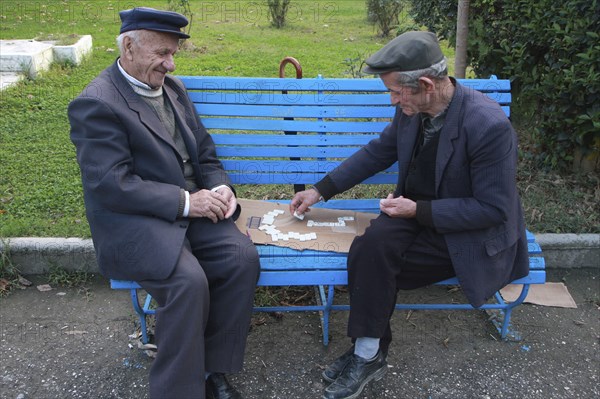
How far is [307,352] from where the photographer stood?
3238 mm

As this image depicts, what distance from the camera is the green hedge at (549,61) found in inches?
151

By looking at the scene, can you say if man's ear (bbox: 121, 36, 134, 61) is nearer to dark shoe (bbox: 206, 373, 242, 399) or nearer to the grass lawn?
the grass lawn

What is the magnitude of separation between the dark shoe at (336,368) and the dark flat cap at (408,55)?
142cm

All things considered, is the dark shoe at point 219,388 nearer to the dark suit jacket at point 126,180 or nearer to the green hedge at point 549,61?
the dark suit jacket at point 126,180

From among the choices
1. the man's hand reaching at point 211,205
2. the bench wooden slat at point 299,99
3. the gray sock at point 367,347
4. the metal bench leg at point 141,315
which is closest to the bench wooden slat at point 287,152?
the bench wooden slat at point 299,99

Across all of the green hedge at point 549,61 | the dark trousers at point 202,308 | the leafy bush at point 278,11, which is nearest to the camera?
the dark trousers at point 202,308

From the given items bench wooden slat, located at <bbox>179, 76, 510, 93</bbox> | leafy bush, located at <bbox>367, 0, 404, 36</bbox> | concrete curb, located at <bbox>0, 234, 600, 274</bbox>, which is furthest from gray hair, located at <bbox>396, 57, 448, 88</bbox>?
leafy bush, located at <bbox>367, 0, 404, 36</bbox>

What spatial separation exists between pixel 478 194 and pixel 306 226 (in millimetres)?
977

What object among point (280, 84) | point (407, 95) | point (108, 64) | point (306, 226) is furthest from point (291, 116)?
point (108, 64)

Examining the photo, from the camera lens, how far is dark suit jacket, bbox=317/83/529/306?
2676 millimetres

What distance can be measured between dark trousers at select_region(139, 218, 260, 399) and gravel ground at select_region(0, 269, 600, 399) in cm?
38

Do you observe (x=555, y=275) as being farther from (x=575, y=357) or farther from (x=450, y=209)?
(x=450, y=209)

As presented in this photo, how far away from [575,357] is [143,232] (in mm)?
2365

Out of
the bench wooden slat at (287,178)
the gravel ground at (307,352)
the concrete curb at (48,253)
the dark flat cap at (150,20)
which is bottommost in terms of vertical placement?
the gravel ground at (307,352)
